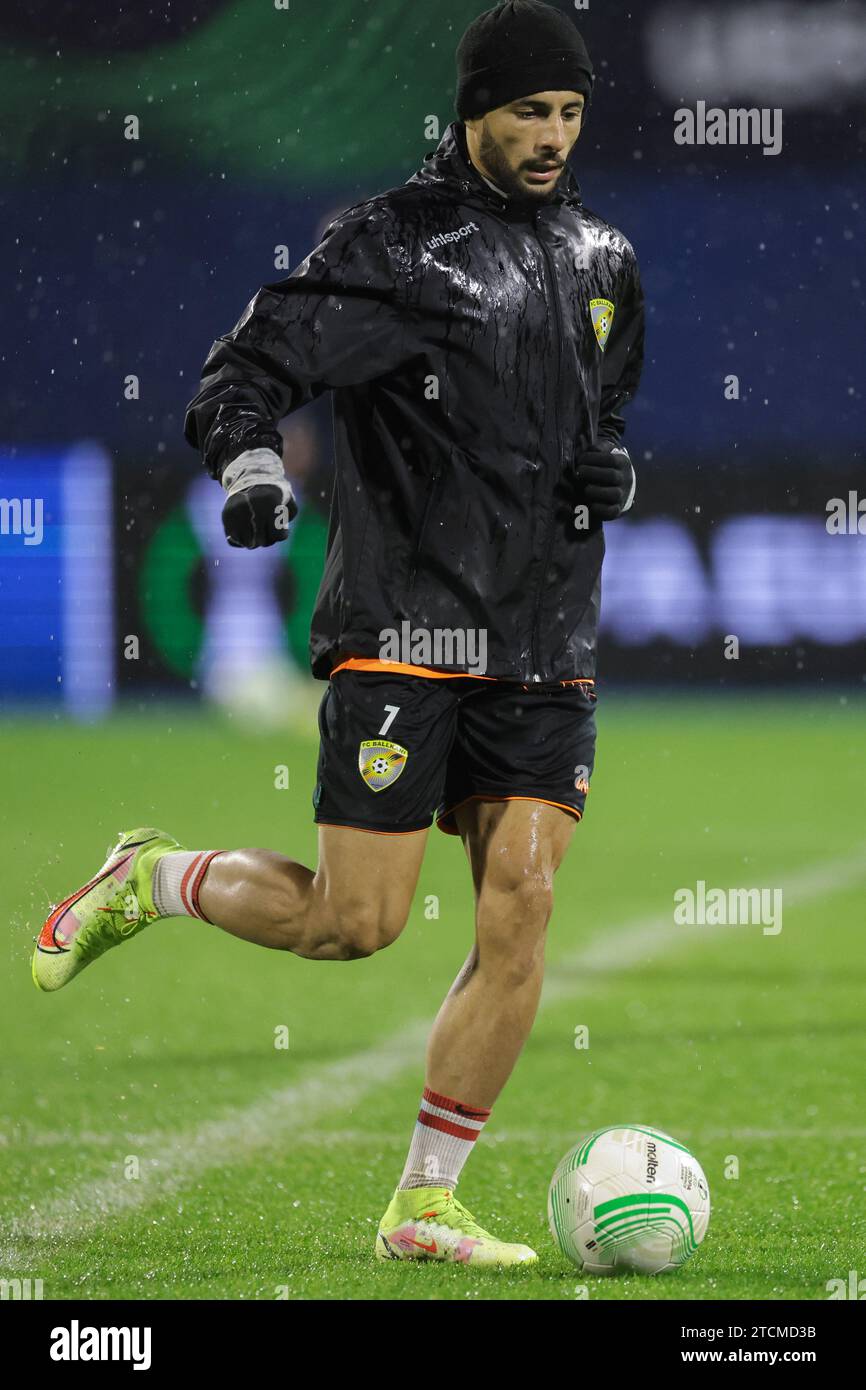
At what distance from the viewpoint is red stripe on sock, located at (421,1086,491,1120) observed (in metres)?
3.62

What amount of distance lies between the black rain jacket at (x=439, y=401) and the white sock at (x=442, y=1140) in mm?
813

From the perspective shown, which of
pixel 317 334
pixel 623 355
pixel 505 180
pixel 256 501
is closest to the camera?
pixel 256 501

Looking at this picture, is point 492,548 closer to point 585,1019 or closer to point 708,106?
point 585,1019

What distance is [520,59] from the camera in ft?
Answer: 11.4

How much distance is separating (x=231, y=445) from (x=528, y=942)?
41.6 inches

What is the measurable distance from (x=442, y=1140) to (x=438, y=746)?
0.74 meters

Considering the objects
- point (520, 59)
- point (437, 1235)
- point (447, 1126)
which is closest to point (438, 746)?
point (447, 1126)

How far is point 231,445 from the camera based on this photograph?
3.37 m

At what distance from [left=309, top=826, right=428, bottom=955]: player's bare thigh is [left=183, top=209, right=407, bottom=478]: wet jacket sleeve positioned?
0.71 meters

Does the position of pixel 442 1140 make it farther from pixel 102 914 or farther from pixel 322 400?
pixel 322 400

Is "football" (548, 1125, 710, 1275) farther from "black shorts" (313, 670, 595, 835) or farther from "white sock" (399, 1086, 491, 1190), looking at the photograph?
"black shorts" (313, 670, 595, 835)

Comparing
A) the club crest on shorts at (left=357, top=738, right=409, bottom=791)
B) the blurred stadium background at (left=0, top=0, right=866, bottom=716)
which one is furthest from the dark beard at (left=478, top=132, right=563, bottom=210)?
the blurred stadium background at (left=0, top=0, right=866, bottom=716)

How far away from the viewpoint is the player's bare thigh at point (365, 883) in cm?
351

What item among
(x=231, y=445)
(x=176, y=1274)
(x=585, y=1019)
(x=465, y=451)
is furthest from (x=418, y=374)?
(x=585, y=1019)
